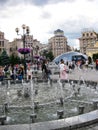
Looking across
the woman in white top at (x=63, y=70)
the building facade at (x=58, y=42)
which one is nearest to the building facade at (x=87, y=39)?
the building facade at (x=58, y=42)

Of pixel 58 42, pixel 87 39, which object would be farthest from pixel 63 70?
pixel 58 42

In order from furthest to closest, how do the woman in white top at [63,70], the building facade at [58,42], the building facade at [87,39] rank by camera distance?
the building facade at [58,42] → the building facade at [87,39] → the woman in white top at [63,70]

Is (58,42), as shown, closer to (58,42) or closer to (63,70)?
(58,42)

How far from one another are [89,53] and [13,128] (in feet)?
310

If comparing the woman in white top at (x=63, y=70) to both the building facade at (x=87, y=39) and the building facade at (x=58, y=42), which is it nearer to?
the building facade at (x=87, y=39)

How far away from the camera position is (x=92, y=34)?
13212 cm

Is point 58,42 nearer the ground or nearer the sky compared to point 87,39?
nearer the sky

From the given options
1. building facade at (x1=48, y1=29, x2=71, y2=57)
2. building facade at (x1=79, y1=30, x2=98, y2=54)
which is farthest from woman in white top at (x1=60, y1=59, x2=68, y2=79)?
building facade at (x1=48, y1=29, x2=71, y2=57)

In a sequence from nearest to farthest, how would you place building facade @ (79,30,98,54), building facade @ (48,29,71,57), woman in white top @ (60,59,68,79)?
woman in white top @ (60,59,68,79)
building facade @ (79,30,98,54)
building facade @ (48,29,71,57)

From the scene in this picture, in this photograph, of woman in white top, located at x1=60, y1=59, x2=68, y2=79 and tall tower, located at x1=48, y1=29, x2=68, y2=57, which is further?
tall tower, located at x1=48, y1=29, x2=68, y2=57

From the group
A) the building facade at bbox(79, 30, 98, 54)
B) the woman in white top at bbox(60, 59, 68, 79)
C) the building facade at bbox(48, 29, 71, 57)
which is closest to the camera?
the woman in white top at bbox(60, 59, 68, 79)

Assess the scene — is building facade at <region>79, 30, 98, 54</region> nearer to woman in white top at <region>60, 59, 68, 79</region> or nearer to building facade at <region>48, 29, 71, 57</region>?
building facade at <region>48, 29, 71, 57</region>

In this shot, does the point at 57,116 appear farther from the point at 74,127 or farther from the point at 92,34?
the point at 92,34

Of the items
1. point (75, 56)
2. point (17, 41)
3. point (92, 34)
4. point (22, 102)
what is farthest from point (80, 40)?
point (22, 102)
